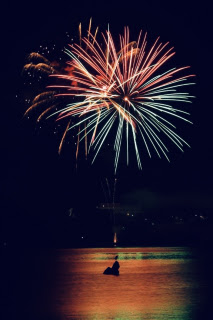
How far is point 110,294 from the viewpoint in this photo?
74.7ft

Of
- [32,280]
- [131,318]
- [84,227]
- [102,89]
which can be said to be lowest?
[131,318]

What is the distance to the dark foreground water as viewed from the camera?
17953mm

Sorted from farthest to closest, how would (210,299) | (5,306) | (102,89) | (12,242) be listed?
(12,242) → (102,89) → (210,299) → (5,306)

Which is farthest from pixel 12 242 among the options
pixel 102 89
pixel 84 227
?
pixel 102 89

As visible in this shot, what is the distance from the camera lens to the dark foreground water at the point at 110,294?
18.0 metres

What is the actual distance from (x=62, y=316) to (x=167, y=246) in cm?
5782

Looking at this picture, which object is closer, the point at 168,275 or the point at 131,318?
the point at 131,318

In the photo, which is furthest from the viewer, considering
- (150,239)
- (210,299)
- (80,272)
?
(150,239)

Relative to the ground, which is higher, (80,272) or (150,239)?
(150,239)

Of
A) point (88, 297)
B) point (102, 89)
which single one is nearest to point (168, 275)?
point (88, 297)

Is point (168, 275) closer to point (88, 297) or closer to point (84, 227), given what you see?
point (88, 297)

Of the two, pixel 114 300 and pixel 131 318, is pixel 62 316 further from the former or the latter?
pixel 114 300

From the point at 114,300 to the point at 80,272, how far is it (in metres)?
13.5

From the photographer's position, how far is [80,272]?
34.3 m
